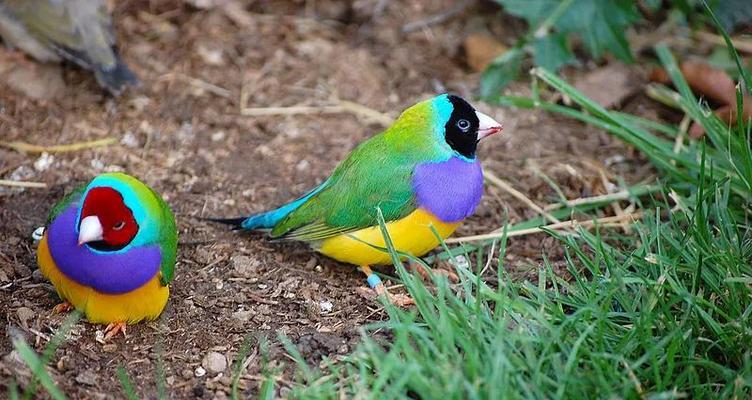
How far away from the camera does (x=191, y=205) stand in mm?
3891

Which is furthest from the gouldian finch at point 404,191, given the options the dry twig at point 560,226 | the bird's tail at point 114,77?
the bird's tail at point 114,77

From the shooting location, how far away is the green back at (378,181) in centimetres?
339

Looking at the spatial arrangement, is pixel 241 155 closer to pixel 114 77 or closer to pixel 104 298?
pixel 114 77

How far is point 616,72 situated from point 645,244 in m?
1.91

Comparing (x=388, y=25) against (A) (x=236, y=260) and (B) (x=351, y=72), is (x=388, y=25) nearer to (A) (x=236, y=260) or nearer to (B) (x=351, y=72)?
(B) (x=351, y=72)

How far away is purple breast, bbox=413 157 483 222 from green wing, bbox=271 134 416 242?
0.13 ft

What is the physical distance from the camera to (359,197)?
3.42m

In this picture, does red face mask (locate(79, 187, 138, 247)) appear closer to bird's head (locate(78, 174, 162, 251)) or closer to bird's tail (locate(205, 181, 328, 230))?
bird's head (locate(78, 174, 162, 251))

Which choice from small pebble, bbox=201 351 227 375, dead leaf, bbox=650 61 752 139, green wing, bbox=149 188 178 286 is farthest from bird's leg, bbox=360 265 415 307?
dead leaf, bbox=650 61 752 139

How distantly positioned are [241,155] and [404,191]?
1.16 m

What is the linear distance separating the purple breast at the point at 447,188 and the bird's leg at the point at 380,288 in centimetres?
32

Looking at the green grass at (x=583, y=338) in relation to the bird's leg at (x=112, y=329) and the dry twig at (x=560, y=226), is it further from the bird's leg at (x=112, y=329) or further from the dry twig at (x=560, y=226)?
the dry twig at (x=560, y=226)

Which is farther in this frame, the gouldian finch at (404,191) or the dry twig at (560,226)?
the dry twig at (560,226)

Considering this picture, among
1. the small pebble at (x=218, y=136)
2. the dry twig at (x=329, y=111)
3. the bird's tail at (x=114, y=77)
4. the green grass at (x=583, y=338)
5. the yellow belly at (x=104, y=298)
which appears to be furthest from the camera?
the dry twig at (x=329, y=111)
